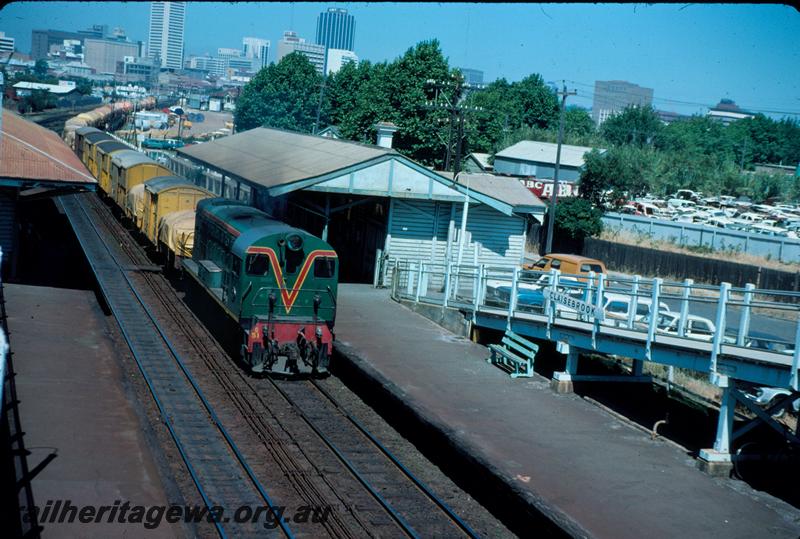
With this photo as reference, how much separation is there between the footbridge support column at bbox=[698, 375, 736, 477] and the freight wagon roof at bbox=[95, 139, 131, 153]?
33.0 metres

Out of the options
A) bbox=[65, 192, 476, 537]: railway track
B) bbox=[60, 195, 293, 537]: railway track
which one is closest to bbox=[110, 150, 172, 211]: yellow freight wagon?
bbox=[60, 195, 293, 537]: railway track

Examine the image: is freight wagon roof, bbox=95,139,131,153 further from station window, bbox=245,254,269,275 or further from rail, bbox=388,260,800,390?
station window, bbox=245,254,269,275

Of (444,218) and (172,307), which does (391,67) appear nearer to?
(444,218)

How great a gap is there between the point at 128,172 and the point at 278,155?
279 inches

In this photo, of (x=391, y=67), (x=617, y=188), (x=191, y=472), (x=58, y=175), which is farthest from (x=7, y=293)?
(x=391, y=67)

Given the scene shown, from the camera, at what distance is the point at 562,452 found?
38.6 ft

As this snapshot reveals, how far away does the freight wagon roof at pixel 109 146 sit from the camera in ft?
129

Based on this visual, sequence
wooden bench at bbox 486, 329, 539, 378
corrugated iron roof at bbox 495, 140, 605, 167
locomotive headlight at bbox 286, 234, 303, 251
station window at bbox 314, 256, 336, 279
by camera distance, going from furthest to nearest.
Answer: corrugated iron roof at bbox 495, 140, 605, 167
wooden bench at bbox 486, 329, 539, 378
station window at bbox 314, 256, 336, 279
locomotive headlight at bbox 286, 234, 303, 251

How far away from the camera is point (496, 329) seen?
1897 centimetres

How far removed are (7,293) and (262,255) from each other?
8.30 meters

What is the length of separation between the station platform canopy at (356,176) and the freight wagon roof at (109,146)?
1320 cm

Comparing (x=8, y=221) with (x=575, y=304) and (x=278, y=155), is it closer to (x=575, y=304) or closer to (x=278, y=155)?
(x=278, y=155)

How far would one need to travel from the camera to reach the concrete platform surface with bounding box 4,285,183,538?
9.00 metres

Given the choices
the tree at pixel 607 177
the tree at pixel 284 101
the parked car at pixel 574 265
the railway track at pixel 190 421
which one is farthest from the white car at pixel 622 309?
the tree at pixel 284 101
